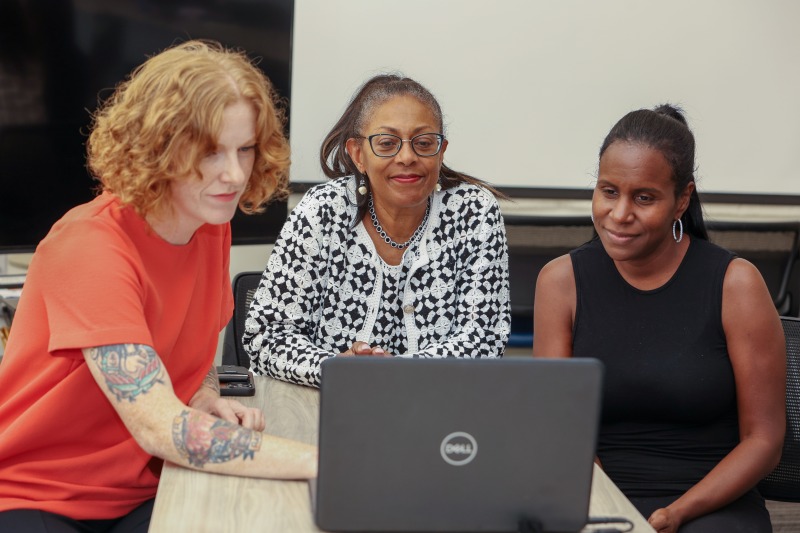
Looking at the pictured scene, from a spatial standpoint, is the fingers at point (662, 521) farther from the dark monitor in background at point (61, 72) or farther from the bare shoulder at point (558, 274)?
the dark monitor in background at point (61, 72)

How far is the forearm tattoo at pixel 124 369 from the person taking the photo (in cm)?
141

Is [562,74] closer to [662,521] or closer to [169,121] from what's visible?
[662,521]

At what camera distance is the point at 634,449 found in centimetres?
200

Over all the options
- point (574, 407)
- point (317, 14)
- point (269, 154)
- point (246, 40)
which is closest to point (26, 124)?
point (246, 40)

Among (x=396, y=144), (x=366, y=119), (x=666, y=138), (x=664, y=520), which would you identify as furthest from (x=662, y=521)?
(x=366, y=119)

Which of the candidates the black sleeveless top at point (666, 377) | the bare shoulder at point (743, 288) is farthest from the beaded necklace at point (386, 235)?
the bare shoulder at point (743, 288)

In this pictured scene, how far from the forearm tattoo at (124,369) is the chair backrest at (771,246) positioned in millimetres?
2481

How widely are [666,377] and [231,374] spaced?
0.87 metres

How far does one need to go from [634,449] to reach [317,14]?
1.84 metres

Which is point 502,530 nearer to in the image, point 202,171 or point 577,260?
point 202,171

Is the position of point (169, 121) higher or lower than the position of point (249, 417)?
higher

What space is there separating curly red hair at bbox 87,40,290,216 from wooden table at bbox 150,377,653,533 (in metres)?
0.43

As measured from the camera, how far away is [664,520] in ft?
5.98

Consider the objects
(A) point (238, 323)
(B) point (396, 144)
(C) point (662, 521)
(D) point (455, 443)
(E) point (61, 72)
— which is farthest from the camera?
(E) point (61, 72)
